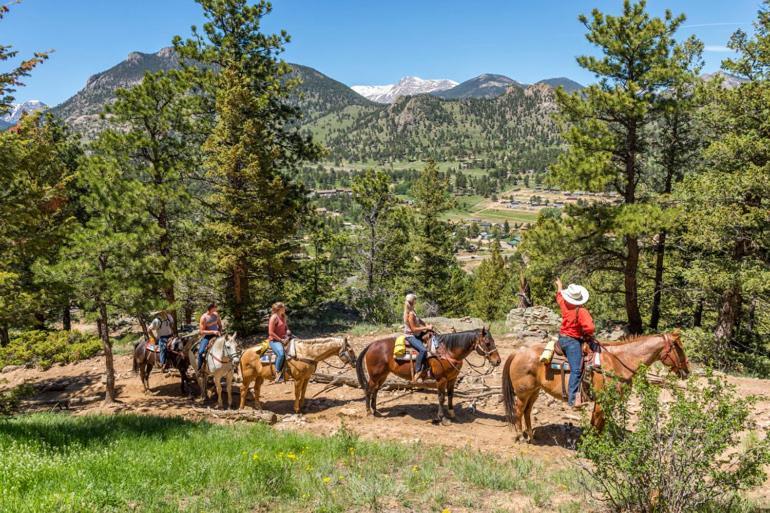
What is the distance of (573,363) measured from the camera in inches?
352

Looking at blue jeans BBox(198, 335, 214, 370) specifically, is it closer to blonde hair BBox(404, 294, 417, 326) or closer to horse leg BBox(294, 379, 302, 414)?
horse leg BBox(294, 379, 302, 414)

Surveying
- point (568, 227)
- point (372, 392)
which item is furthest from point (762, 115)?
point (372, 392)

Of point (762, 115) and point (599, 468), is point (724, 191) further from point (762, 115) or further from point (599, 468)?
point (599, 468)

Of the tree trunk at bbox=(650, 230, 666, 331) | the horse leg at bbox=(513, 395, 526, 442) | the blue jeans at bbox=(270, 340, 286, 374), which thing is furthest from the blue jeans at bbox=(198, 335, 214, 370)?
the tree trunk at bbox=(650, 230, 666, 331)

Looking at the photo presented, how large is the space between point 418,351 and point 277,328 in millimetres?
4072

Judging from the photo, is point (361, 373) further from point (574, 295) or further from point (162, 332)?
point (162, 332)

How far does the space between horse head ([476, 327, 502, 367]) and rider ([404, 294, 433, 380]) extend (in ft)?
4.34

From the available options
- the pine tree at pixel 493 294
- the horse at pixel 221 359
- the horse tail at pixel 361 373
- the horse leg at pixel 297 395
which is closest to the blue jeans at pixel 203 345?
the horse at pixel 221 359

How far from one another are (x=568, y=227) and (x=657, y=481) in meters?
15.3

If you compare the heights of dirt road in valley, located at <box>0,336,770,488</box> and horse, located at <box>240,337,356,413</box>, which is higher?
horse, located at <box>240,337,356,413</box>

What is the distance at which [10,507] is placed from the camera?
438 centimetres

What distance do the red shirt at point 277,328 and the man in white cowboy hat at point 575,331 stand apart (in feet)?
24.4

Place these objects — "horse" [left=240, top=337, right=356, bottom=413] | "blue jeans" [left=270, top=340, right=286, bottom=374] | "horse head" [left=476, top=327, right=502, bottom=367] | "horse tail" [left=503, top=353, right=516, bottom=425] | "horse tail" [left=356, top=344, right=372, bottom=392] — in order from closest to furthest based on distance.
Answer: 1. "horse tail" [left=503, top=353, right=516, bottom=425]
2. "horse head" [left=476, top=327, right=502, bottom=367]
3. "horse tail" [left=356, top=344, right=372, bottom=392]
4. "blue jeans" [left=270, top=340, right=286, bottom=374]
5. "horse" [left=240, top=337, right=356, bottom=413]

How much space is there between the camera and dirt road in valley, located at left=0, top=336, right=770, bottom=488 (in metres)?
9.91
